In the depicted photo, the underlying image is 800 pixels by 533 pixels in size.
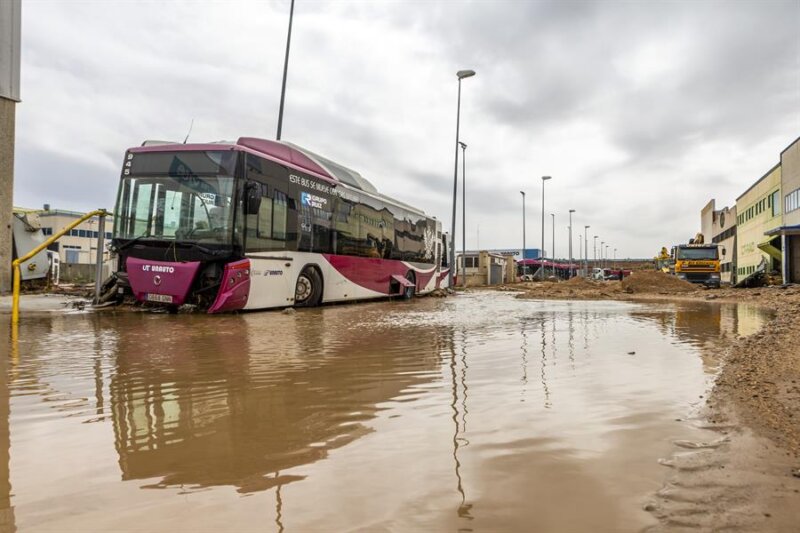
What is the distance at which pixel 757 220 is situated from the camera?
48875 mm

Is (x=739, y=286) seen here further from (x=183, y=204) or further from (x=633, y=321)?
(x=183, y=204)

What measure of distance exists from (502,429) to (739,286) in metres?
30.5

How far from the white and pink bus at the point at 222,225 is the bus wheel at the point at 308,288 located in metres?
0.03

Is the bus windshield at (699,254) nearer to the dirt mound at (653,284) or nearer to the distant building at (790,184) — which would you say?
the distant building at (790,184)

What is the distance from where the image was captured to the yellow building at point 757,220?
140 ft

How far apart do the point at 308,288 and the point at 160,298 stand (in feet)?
13.0

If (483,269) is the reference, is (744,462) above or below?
below

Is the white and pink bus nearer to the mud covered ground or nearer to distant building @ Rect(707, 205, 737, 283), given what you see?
the mud covered ground

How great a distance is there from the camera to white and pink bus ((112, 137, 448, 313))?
11000mm

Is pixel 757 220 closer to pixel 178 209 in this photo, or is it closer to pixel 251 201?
pixel 251 201

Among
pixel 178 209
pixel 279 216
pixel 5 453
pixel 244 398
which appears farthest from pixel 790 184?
pixel 5 453

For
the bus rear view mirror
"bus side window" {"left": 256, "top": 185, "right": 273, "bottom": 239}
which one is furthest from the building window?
the bus rear view mirror

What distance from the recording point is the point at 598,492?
2385 millimetres

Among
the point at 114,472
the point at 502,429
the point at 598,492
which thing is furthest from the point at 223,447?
the point at 598,492
